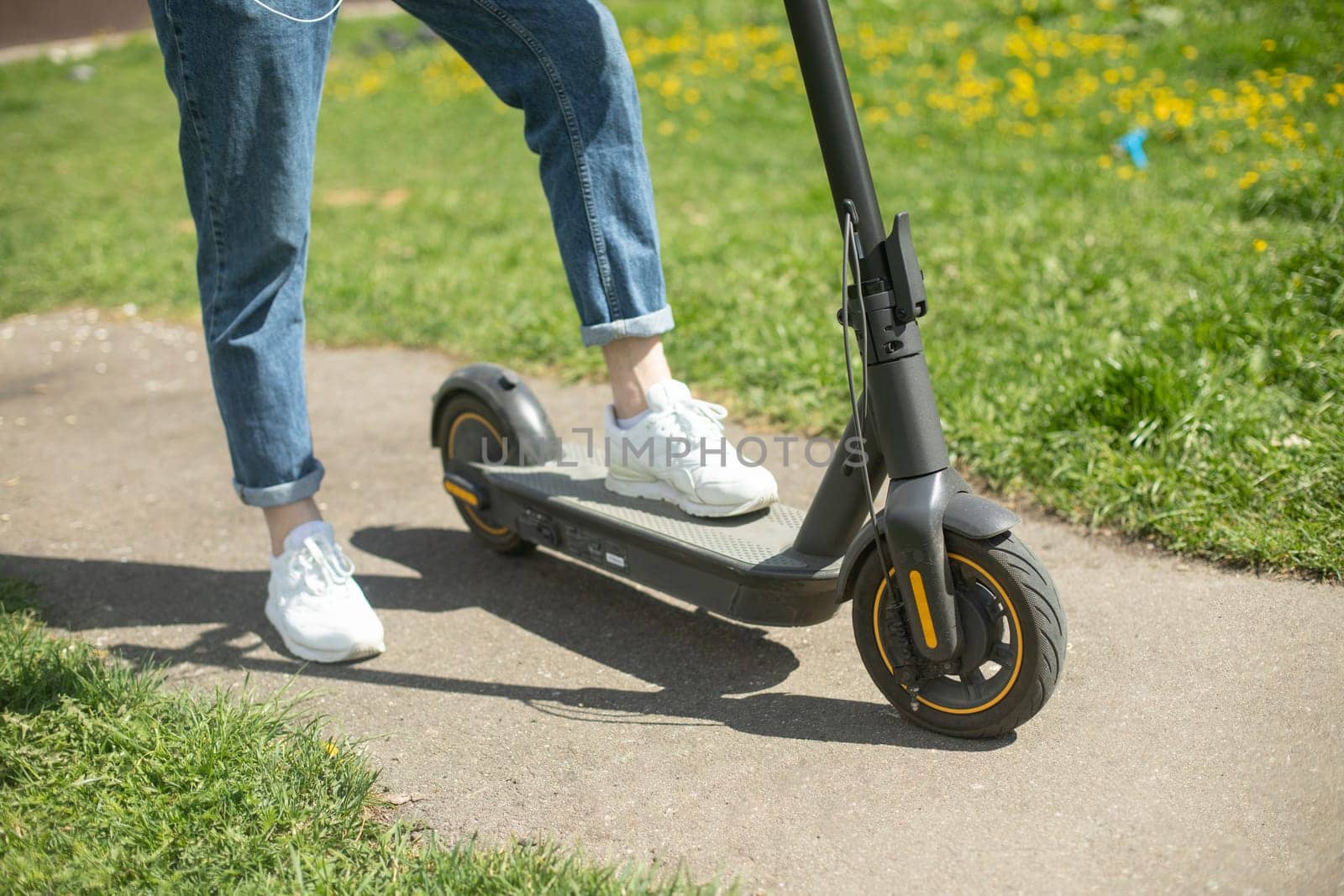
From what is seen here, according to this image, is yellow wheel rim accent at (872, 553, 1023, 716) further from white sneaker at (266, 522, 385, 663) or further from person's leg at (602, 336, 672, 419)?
white sneaker at (266, 522, 385, 663)

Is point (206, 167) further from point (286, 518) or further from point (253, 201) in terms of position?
point (286, 518)

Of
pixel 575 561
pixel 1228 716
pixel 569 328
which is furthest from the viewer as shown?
pixel 569 328

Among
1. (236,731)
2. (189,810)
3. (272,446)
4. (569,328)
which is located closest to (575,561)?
(272,446)

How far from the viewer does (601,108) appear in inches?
93.4

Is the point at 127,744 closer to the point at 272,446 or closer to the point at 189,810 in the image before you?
the point at 189,810

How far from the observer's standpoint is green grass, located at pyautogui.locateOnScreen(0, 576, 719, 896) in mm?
1781

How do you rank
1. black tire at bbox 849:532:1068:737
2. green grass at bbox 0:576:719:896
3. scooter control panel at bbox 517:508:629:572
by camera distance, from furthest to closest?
scooter control panel at bbox 517:508:629:572
black tire at bbox 849:532:1068:737
green grass at bbox 0:576:719:896

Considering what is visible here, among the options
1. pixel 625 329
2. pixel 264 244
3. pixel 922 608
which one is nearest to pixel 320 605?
pixel 264 244

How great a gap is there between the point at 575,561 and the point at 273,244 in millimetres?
1094

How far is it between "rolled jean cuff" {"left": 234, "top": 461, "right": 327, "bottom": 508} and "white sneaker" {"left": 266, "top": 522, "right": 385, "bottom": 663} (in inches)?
3.4

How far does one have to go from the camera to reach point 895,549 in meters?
1.98

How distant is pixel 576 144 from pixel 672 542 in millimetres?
842

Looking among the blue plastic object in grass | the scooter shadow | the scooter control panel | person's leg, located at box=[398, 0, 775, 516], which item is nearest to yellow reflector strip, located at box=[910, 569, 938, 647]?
the scooter shadow

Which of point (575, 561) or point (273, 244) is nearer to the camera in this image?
point (273, 244)
